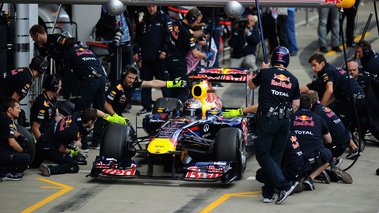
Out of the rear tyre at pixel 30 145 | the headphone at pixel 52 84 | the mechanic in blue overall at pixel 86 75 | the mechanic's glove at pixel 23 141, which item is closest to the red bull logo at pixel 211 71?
the mechanic in blue overall at pixel 86 75

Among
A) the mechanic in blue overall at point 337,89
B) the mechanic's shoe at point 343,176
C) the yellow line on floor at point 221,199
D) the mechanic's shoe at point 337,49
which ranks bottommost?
the yellow line on floor at point 221,199

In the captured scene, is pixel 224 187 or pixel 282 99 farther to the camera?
pixel 224 187

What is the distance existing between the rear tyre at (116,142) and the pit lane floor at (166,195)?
0.38m

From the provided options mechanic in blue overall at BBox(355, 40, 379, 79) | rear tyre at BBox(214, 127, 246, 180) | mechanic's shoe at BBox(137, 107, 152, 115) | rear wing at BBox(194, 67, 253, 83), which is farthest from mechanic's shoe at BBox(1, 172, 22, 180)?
mechanic in blue overall at BBox(355, 40, 379, 79)

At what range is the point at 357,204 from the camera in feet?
32.9

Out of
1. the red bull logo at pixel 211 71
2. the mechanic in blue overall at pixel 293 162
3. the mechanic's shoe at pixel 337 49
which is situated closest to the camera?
the mechanic in blue overall at pixel 293 162

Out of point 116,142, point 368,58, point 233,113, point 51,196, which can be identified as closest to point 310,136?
point 233,113

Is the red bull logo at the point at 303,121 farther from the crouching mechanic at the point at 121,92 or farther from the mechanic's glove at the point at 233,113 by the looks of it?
the crouching mechanic at the point at 121,92

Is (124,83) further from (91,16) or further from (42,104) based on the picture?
(91,16)

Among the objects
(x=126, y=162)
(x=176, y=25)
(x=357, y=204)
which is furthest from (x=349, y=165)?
(x=176, y=25)

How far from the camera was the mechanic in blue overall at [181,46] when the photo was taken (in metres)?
15.4

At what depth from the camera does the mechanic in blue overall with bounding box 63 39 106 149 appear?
13.4 meters

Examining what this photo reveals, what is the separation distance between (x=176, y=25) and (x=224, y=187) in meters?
5.33

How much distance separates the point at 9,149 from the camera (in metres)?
11.3
